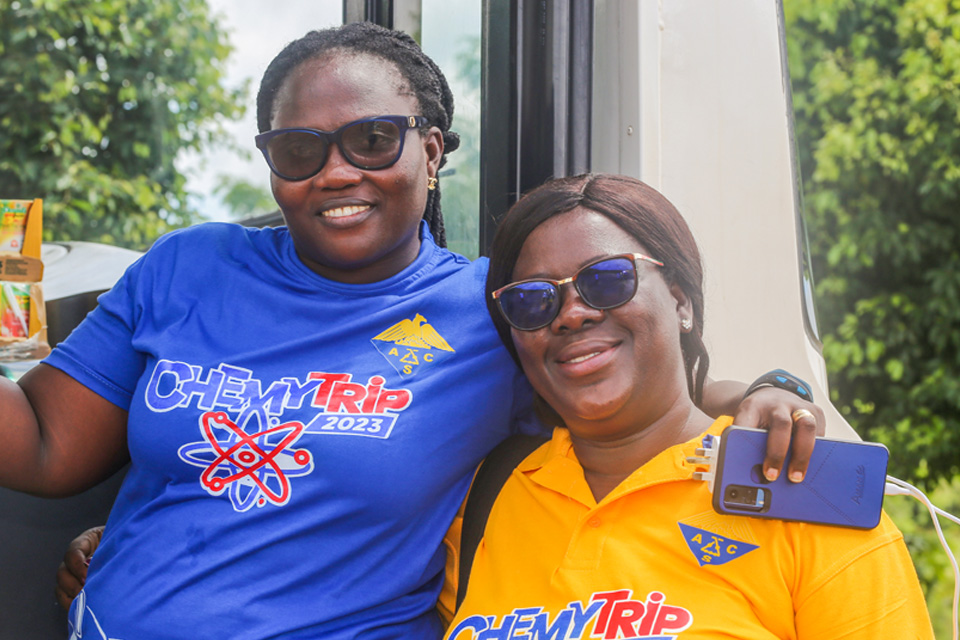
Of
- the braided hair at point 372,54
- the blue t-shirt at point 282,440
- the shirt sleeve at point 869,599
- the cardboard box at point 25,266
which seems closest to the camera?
the shirt sleeve at point 869,599

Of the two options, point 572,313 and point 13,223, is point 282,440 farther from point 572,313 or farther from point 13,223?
point 13,223

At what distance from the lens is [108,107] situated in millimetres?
5359

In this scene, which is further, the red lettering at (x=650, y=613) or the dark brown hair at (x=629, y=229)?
the dark brown hair at (x=629, y=229)

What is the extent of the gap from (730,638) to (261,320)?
0.97 metres

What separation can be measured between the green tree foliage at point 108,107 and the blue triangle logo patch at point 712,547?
4.64m

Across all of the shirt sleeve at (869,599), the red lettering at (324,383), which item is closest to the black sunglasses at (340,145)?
the red lettering at (324,383)

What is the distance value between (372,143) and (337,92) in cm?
12

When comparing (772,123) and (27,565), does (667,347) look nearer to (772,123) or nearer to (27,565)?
(772,123)

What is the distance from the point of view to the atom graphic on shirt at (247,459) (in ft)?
4.92

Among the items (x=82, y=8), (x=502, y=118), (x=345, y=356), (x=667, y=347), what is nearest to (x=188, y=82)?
(x=82, y=8)

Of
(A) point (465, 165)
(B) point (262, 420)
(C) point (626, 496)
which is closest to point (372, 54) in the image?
(A) point (465, 165)

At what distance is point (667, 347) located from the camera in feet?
4.65

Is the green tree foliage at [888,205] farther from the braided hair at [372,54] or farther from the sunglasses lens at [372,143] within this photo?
the sunglasses lens at [372,143]

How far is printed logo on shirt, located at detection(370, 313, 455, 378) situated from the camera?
63.2 inches
